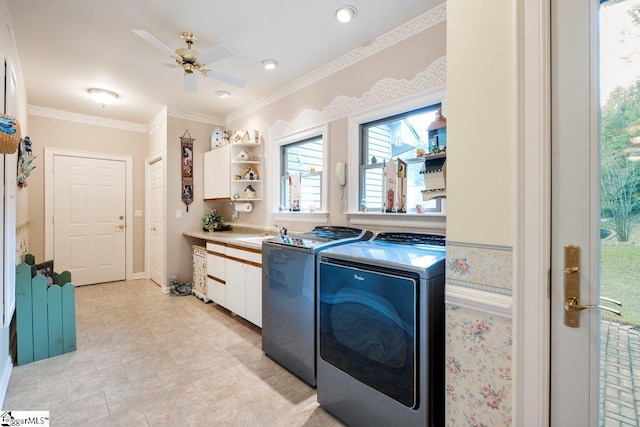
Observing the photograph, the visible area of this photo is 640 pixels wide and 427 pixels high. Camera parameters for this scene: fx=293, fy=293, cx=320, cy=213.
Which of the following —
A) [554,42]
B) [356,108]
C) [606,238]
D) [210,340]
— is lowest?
[210,340]

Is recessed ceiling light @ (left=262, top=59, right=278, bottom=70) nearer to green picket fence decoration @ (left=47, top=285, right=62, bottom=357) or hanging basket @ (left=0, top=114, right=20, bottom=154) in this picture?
hanging basket @ (left=0, top=114, right=20, bottom=154)

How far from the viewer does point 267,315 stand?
2354 millimetres

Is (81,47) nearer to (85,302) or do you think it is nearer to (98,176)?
(98,176)

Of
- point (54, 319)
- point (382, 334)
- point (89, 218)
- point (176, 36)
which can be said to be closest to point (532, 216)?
point (382, 334)

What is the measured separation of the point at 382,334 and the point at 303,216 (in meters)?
1.85

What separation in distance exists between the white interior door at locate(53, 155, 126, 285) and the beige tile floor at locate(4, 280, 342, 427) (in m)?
1.78

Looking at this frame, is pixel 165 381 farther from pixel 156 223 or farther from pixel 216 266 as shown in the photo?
pixel 156 223

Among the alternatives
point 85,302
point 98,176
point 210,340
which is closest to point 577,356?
point 210,340

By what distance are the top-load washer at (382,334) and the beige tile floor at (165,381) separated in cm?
30

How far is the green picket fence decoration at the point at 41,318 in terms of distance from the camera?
2330 millimetres

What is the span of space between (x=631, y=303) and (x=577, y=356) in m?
0.23

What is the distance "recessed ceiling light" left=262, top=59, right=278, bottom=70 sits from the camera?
2.83 metres

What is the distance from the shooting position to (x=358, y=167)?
2.62 meters

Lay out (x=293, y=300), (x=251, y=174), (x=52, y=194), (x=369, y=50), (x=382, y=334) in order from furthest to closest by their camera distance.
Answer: (x=52, y=194), (x=251, y=174), (x=369, y=50), (x=293, y=300), (x=382, y=334)
